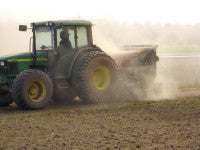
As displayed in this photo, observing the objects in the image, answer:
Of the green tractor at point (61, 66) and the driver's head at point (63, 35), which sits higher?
the driver's head at point (63, 35)

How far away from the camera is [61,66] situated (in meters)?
11.3

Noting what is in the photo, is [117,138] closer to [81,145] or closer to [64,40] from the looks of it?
[81,145]

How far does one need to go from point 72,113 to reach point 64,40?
248cm

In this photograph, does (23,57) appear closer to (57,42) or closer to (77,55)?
(57,42)

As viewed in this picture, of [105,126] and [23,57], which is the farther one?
[23,57]

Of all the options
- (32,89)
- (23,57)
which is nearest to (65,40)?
(23,57)

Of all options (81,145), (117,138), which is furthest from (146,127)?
(81,145)

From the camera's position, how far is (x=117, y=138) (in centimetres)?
695

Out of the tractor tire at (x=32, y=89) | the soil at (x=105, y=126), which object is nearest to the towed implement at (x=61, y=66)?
the tractor tire at (x=32, y=89)

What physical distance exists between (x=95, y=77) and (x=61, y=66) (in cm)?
119

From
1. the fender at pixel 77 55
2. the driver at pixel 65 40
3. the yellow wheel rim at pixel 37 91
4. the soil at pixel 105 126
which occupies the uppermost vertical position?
the driver at pixel 65 40

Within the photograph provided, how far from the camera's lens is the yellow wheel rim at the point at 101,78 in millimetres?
11906

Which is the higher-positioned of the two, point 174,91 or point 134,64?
point 134,64

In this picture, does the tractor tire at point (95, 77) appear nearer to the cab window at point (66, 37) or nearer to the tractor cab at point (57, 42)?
the tractor cab at point (57, 42)
